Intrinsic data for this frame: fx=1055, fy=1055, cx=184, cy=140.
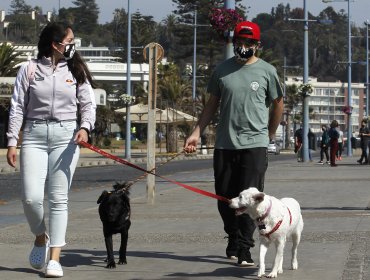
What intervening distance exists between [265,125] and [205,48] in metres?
89.7

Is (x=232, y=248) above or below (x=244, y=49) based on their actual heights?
below

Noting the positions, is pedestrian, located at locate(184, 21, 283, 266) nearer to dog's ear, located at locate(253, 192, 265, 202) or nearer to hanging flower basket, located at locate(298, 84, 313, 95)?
dog's ear, located at locate(253, 192, 265, 202)

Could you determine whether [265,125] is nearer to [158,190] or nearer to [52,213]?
[52,213]

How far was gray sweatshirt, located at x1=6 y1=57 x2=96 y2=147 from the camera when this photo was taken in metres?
8.52

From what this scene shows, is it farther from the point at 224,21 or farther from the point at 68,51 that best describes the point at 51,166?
the point at 224,21

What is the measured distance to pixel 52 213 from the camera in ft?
28.1

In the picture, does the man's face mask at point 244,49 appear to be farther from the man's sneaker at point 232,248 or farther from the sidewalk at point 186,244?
the sidewalk at point 186,244

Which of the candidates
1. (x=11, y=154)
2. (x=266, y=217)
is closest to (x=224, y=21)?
(x=11, y=154)

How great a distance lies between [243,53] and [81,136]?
164 cm

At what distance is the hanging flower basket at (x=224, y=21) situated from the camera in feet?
62.7

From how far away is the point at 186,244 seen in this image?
1086 cm

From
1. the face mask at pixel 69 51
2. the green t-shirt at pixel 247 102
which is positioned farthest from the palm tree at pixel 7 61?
the face mask at pixel 69 51

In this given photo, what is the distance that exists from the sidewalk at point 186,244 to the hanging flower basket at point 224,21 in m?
3.33

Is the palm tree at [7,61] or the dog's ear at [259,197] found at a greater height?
the palm tree at [7,61]
